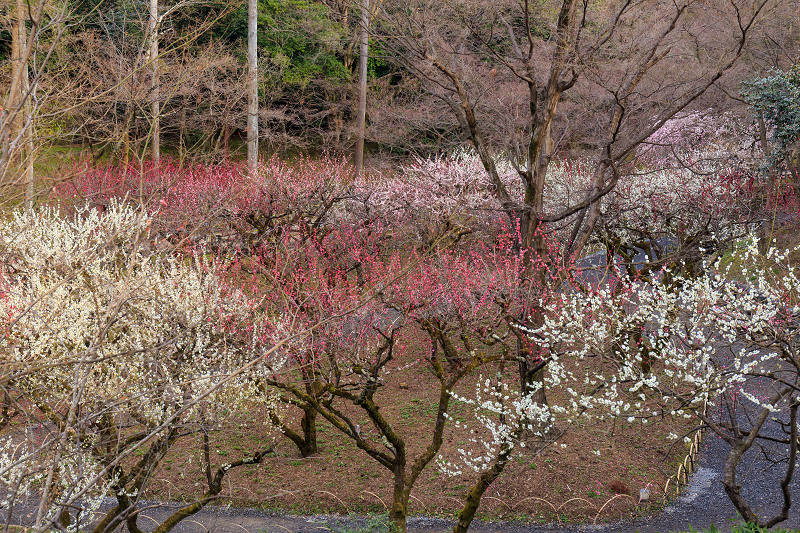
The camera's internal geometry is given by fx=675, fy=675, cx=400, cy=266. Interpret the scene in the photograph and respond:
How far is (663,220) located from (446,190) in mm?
4714

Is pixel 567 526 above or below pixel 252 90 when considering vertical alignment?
below

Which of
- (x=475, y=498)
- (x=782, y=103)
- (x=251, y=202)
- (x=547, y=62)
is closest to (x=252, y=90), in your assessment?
(x=251, y=202)

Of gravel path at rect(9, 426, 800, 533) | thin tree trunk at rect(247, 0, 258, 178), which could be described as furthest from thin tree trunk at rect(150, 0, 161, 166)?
gravel path at rect(9, 426, 800, 533)

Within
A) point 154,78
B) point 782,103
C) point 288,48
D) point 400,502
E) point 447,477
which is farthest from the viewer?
point 288,48

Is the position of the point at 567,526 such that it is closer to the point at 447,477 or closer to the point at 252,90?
the point at 447,477

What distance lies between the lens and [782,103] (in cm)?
1224

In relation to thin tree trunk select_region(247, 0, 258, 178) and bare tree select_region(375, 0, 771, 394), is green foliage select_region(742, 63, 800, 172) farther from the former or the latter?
thin tree trunk select_region(247, 0, 258, 178)

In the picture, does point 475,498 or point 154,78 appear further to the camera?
point 475,498

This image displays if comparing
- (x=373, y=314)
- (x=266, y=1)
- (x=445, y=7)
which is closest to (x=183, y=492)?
(x=373, y=314)

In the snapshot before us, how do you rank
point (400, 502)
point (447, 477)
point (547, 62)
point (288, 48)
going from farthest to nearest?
point (288, 48) < point (547, 62) < point (447, 477) < point (400, 502)

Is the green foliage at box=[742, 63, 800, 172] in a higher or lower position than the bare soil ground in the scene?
higher

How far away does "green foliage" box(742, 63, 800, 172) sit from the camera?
12023mm

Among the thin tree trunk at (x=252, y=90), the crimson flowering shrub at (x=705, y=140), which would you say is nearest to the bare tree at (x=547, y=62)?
the crimson flowering shrub at (x=705, y=140)

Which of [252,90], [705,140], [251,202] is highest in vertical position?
[252,90]
